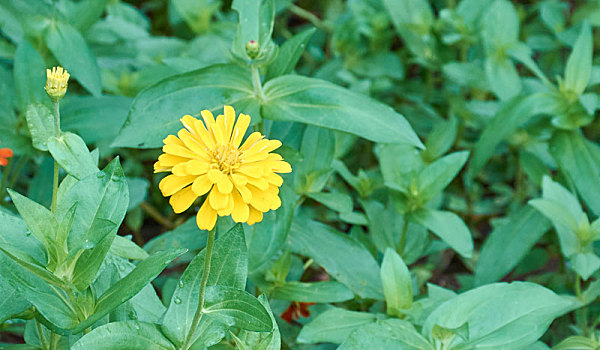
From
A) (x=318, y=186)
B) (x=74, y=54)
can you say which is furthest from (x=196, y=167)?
(x=74, y=54)

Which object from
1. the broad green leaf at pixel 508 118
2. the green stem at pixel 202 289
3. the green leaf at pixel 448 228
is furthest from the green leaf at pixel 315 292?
the broad green leaf at pixel 508 118

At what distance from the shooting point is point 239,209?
705 millimetres

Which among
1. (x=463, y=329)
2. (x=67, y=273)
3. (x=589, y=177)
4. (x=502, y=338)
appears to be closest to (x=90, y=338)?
(x=67, y=273)

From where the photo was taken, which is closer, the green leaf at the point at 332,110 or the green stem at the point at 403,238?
the green leaf at the point at 332,110

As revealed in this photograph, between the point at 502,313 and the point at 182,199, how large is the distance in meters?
0.66

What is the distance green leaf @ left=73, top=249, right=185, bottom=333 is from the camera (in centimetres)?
77

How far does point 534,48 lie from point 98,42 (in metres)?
1.28

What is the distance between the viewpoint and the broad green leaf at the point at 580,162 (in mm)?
1432

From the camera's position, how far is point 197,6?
1.85 m

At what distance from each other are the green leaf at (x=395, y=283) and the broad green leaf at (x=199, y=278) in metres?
0.37

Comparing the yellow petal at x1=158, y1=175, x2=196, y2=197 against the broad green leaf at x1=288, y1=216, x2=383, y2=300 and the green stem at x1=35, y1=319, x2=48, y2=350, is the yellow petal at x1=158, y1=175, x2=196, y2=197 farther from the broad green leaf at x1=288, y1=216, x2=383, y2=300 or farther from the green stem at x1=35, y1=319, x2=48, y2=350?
the broad green leaf at x1=288, y1=216, x2=383, y2=300

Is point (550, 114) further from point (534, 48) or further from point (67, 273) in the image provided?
point (67, 273)

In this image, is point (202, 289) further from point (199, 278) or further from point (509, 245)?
point (509, 245)

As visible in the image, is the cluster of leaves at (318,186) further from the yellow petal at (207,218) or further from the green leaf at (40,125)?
the yellow petal at (207,218)
